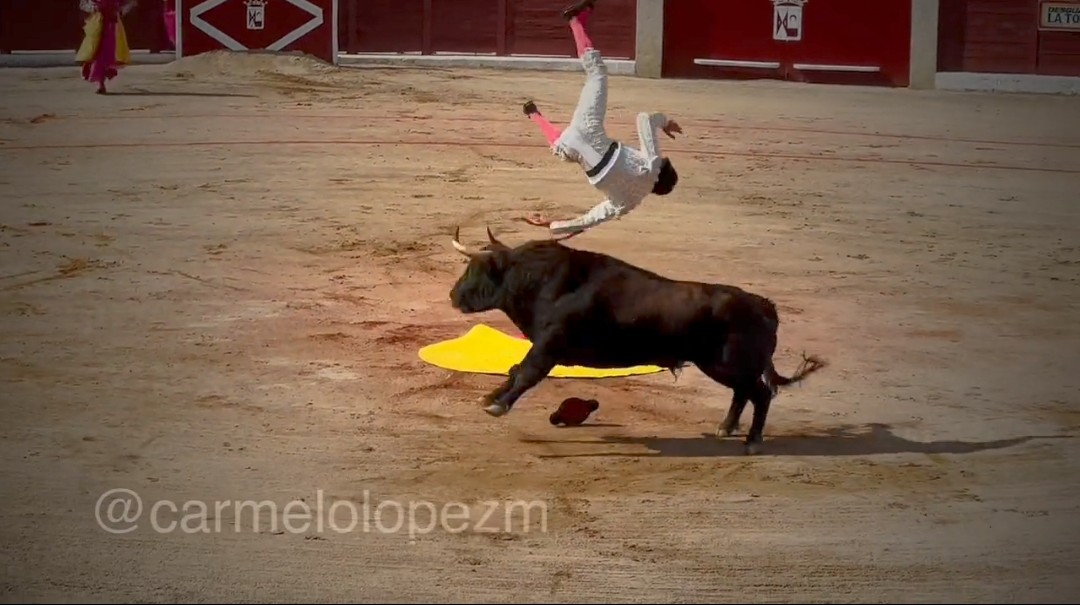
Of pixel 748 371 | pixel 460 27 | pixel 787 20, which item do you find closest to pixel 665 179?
pixel 748 371

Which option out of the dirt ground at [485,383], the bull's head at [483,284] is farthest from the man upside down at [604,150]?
the bull's head at [483,284]

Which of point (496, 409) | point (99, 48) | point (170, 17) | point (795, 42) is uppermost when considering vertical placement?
point (170, 17)

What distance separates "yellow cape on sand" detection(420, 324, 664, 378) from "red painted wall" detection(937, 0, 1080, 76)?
12.1 metres

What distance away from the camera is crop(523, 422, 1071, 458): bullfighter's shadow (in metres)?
6.43

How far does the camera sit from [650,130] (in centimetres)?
748

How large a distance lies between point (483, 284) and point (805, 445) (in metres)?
1.36

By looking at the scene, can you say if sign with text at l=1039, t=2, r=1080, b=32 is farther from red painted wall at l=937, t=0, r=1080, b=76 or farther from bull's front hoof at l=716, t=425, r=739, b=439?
bull's front hoof at l=716, t=425, r=739, b=439

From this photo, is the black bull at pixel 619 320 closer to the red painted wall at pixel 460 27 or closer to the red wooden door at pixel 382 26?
the red painted wall at pixel 460 27

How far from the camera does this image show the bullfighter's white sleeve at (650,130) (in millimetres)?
7484

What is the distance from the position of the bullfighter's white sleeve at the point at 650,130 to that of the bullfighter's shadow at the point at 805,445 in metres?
1.41

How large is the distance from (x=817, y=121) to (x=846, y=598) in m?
11.2

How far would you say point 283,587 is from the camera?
4.96 metres

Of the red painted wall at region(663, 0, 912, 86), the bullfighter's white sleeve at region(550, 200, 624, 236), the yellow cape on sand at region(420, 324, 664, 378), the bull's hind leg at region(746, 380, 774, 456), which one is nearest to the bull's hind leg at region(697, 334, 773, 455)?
the bull's hind leg at region(746, 380, 774, 456)

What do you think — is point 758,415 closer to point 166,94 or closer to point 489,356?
point 489,356
